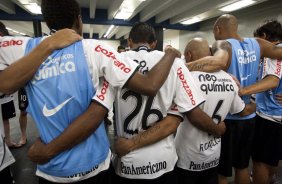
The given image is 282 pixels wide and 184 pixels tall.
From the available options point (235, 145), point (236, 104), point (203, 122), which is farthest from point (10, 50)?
point (235, 145)

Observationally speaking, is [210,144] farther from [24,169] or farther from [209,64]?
[24,169]

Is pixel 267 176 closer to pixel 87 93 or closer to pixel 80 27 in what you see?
pixel 87 93

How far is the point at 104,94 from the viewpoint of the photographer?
1065mm

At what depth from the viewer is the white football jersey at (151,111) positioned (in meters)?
1.36

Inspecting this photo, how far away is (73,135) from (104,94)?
244 millimetres

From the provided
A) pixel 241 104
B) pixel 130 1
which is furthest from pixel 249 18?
pixel 241 104

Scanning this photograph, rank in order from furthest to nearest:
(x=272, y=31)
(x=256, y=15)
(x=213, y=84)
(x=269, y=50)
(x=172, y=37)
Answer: (x=172, y=37) < (x=256, y=15) < (x=272, y=31) < (x=269, y=50) < (x=213, y=84)

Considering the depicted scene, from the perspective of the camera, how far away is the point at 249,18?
22.2ft

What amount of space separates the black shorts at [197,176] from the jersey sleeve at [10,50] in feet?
4.54

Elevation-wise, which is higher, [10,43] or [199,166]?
[10,43]

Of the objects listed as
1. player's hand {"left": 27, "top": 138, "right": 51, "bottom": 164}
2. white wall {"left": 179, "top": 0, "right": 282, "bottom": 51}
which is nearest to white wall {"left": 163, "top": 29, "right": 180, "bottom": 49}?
white wall {"left": 179, "top": 0, "right": 282, "bottom": 51}

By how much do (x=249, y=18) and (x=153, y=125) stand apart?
269 inches

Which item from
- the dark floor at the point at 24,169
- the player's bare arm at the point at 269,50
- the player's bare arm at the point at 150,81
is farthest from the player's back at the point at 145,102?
the dark floor at the point at 24,169

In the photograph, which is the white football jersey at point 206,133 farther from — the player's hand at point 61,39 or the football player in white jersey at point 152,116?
the player's hand at point 61,39
